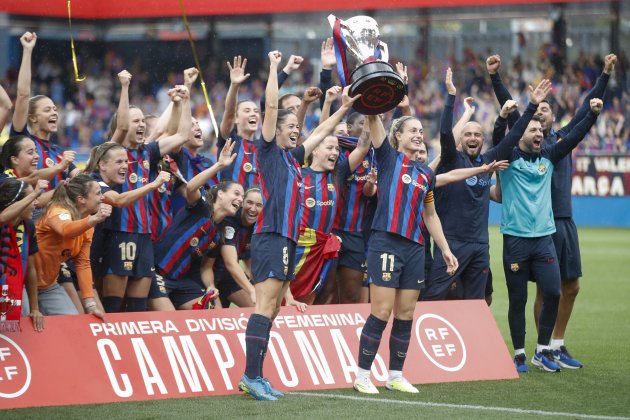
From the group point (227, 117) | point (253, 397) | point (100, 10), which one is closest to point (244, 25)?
point (100, 10)

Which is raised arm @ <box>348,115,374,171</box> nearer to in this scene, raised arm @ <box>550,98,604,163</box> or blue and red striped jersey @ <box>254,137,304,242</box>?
blue and red striped jersey @ <box>254,137,304,242</box>

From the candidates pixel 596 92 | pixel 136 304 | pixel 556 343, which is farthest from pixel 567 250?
pixel 136 304

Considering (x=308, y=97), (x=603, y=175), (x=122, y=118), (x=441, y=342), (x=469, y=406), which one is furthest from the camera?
(x=603, y=175)

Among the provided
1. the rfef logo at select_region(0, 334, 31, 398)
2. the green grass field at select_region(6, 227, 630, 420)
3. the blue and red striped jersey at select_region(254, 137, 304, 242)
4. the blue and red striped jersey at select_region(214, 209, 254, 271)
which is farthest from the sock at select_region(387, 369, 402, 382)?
the rfef logo at select_region(0, 334, 31, 398)

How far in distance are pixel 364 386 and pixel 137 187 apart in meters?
2.28

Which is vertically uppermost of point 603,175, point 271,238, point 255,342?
point 271,238

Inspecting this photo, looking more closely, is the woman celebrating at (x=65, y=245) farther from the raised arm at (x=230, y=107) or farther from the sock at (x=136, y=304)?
the raised arm at (x=230, y=107)

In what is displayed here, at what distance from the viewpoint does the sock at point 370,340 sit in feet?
24.0

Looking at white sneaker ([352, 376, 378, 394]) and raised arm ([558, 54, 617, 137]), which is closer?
white sneaker ([352, 376, 378, 394])

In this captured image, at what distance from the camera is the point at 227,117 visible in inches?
344

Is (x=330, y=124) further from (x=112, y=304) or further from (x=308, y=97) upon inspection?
(x=112, y=304)

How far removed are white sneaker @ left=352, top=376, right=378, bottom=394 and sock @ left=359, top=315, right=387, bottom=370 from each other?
0.27 feet

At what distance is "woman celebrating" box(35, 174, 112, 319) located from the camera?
734 centimetres

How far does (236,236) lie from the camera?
8.61 metres
